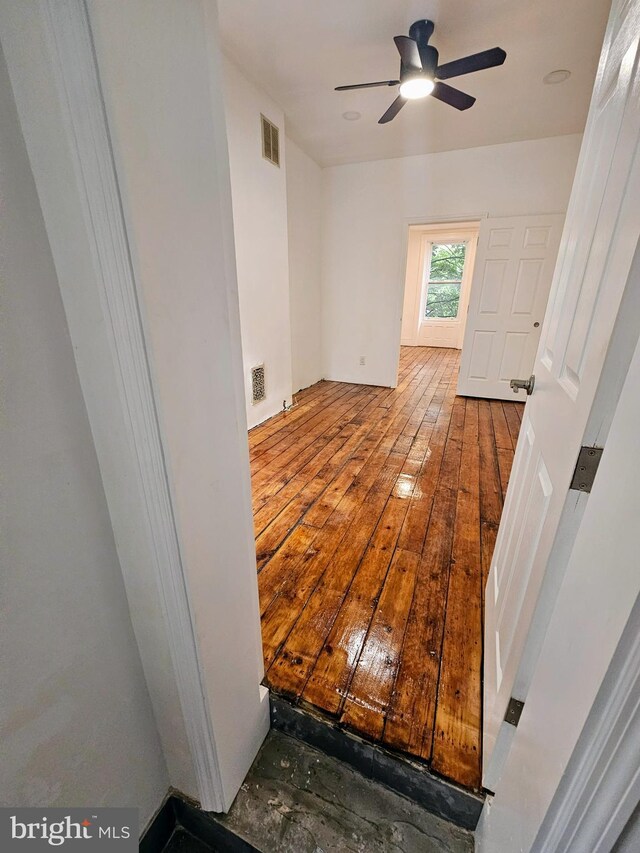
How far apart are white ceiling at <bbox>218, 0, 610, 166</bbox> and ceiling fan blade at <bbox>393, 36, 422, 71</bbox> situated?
0.16 meters

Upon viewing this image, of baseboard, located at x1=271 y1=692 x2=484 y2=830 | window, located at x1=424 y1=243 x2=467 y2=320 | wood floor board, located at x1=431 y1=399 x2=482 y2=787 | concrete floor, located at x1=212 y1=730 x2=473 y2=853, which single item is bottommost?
concrete floor, located at x1=212 y1=730 x2=473 y2=853

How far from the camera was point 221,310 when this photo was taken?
65 centimetres

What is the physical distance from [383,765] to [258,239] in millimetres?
3306

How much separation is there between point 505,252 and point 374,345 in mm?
1747

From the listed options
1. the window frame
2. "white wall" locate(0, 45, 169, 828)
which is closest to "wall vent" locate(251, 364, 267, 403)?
"white wall" locate(0, 45, 169, 828)

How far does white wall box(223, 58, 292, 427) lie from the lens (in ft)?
8.20

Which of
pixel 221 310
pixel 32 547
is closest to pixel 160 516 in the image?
pixel 32 547

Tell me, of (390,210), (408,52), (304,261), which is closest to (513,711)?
(408,52)

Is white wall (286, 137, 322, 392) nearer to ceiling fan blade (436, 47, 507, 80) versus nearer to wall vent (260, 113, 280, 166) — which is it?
wall vent (260, 113, 280, 166)

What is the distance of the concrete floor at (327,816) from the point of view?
0.83 m

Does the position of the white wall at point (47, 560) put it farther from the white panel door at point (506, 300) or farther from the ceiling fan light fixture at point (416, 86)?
the white panel door at point (506, 300)

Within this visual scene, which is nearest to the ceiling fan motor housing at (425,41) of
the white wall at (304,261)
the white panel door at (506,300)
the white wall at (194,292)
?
the white wall at (304,261)

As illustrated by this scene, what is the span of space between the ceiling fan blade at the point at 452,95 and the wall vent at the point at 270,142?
1.31 meters

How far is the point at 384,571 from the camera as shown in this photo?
1521mm
